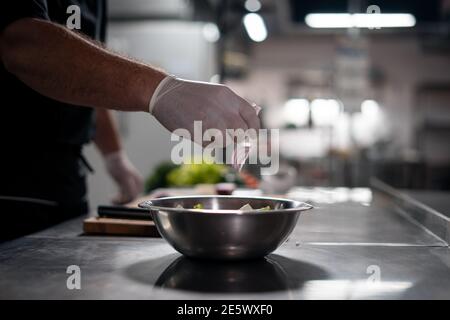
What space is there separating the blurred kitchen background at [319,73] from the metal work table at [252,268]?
130 centimetres

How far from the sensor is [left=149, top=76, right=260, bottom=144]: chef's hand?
1.12 meters

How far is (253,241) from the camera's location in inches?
39.1

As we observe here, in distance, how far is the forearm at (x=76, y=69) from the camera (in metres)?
1.16

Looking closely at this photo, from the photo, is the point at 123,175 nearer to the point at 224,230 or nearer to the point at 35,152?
the point at 35,152

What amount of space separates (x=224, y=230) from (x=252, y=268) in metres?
0.09

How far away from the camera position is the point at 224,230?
3.19ft

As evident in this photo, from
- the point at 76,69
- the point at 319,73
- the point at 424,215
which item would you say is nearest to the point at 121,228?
the point at 76,69

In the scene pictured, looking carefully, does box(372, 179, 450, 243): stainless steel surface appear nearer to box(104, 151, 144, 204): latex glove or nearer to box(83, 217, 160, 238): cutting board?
box(83, 217, 160, 238): cutting board

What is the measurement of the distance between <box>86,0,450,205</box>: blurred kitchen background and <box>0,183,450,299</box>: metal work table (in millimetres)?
1300

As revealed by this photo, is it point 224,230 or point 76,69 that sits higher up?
point 76,69

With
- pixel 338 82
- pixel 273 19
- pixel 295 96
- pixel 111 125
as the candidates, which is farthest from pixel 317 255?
pixel 295 96

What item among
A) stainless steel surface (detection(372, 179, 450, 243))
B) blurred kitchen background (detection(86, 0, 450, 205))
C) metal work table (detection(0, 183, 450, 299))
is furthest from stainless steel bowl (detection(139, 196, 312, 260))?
blurred kitchen background (detection(86, 0, 450, 205))

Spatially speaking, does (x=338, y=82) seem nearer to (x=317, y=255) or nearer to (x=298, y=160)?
(x=317, y=255)
